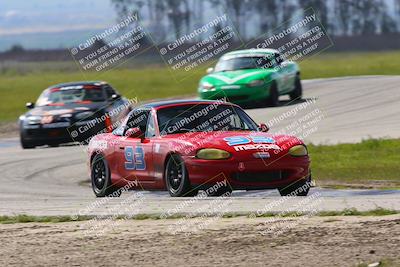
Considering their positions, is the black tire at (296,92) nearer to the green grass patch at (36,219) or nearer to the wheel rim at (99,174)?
the wheel rim at (99,174)

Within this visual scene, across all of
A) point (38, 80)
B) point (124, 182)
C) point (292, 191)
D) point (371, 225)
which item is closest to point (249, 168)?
point (292, 191)

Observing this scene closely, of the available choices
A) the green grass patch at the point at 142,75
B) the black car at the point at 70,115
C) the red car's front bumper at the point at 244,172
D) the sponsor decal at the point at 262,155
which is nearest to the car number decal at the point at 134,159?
the red car's front bumper at the point at 244,172

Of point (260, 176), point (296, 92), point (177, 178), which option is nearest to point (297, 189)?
point (260, 176)

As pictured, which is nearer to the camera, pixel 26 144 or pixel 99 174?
pixel 99 174

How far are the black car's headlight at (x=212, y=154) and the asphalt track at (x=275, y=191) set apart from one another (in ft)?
1.82

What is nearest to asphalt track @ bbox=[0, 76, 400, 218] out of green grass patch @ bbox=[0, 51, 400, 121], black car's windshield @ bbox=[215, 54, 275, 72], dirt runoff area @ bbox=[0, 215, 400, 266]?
dirt runoff area @ bbox=[0, 215, 400, 266]

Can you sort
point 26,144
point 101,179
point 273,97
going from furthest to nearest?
point 273,97, point 26,144, point 101,179

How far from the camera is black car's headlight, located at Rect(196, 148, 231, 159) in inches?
521

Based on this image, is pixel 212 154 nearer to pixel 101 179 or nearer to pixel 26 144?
pixel 101 179

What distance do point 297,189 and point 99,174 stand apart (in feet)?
10.3

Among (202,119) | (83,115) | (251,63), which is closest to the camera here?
(202,119)

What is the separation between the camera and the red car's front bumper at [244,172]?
1320 centimetres

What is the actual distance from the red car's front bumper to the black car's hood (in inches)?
423

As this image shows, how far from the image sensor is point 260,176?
1333 centimetres
